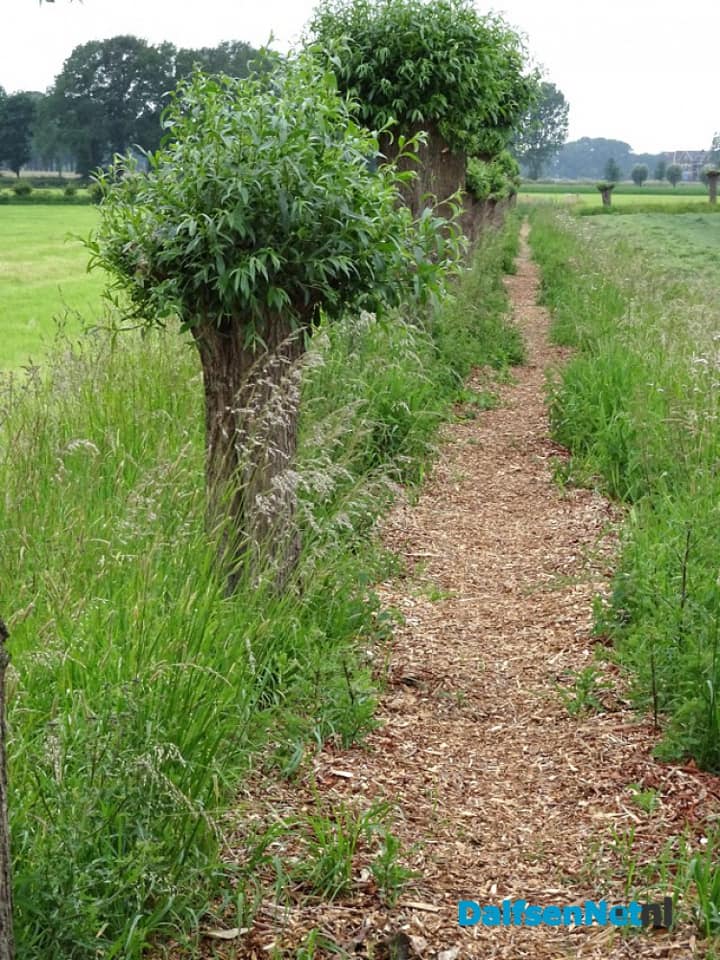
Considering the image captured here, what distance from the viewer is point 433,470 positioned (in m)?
8.38

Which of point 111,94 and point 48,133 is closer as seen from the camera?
point 111,94

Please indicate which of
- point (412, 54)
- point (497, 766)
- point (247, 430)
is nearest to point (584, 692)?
point (497, 766)

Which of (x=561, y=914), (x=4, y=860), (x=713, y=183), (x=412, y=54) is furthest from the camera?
(x=713, y=183)

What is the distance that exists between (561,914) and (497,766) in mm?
1044

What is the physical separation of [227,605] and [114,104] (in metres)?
44.7

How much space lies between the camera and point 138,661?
349cm

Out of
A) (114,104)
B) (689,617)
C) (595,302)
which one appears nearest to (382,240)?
(689,617)

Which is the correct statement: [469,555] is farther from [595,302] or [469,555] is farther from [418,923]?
[595,302]

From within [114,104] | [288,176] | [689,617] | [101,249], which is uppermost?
[114,104]

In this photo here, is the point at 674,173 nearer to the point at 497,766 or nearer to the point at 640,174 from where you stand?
the point at 640,174

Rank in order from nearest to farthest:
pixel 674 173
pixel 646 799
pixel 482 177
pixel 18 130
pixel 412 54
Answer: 1. pixel 646 799
2. pixel 412 54
3. pixel 482 177
4. pixel 18 130
5. pixel 674 173

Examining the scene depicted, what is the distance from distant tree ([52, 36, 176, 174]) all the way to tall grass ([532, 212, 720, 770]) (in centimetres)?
3490

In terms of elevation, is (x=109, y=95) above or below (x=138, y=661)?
above

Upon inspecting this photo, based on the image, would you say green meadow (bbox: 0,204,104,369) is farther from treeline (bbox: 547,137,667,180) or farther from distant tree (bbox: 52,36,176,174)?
treeline (bbox: 547,137,667,180)
